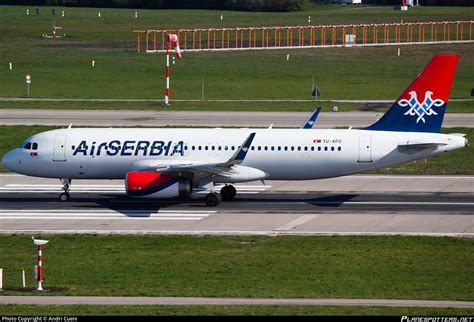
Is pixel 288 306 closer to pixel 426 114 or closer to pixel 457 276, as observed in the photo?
pixel 457 276

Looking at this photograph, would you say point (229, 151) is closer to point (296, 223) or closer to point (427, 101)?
point (296, 223)

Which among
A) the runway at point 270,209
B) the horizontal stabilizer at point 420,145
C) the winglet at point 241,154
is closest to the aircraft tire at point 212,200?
the runway at point 270,209

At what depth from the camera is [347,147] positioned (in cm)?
5784

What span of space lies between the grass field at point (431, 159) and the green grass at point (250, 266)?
68.5 ft

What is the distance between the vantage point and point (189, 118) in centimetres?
8881

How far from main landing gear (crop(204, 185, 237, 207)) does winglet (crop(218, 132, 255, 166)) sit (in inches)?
101

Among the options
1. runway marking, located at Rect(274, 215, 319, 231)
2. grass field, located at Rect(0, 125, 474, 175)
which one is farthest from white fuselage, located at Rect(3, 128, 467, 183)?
grass field, located at Rect(0, 125, 474, 175)

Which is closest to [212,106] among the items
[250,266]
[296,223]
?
[296,223]

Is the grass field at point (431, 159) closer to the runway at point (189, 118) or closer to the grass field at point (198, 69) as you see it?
the runway at point (189, 118)

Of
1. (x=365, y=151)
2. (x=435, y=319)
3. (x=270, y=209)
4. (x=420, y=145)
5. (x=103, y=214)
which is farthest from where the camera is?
(x=365, y=151)

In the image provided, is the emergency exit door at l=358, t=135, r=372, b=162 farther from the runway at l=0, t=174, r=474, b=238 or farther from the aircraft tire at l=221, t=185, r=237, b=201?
the aircraft tire at l=221, t=185, r=237, b=201

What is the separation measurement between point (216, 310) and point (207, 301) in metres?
1.87

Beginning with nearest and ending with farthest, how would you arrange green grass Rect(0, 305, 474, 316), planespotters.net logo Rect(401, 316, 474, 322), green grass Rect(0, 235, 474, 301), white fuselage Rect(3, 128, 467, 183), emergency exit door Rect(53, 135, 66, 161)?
planespotters.net logo Rect(401, 316, 474, 322)
green grass Rect(0, 305, 474, 316)
green grass Rect(0, 235, 474, 301)
white fuselage Rect(3, 128, 467, 183)
emergency exit door Rect(53, 135, 66, 161)

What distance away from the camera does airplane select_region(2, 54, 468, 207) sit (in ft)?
189
